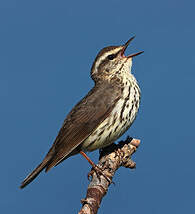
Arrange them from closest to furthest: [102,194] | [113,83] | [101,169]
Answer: [102,194], [101,169], [113,83]

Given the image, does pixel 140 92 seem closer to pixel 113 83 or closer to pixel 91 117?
pixel 113 83

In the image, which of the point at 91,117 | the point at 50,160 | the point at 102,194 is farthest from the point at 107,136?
the point at 102,194

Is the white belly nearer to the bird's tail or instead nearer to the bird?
the bird

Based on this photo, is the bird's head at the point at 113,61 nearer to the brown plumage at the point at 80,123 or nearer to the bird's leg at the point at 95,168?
the brown plumage at the point at 80,123

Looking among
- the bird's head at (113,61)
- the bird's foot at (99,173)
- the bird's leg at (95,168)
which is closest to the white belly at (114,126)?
the bird's leg at (95,168)

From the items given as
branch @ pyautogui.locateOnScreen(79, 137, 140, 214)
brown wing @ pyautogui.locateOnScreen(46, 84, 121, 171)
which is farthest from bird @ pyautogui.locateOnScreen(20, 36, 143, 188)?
branch @ pyautogui.locateOnScreen(79, 137, 140, 214)
